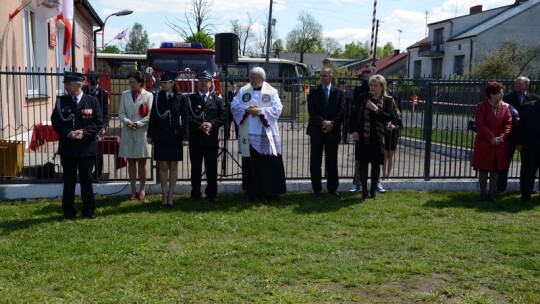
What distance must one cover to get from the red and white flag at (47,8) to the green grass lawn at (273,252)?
5.18m

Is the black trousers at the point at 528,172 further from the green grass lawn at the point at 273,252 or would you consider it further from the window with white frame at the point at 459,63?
the window with white frame at the point at 459,63

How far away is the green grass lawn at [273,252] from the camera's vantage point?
4.59 meters

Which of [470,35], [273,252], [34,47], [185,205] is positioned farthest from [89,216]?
[470,35]

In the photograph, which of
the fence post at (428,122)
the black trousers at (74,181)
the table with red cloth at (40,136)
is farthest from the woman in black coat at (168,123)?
the fence post at (428,122)

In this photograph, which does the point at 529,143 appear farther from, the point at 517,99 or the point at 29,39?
the point at 29,39

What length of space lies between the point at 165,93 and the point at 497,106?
15.5 ft

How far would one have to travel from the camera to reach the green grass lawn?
4590 mm

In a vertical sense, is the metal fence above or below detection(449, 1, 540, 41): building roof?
below

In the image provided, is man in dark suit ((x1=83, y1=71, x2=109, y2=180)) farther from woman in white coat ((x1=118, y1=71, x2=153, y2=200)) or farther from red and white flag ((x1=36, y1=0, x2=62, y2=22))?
red and white flag ((x1=36, y1=0, x2=62, y2=22))

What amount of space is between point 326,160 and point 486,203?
242 centimetres

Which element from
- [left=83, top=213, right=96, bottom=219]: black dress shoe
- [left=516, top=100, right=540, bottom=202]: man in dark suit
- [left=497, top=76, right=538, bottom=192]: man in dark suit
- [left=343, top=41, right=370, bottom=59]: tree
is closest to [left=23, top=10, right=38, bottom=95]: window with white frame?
[left=83, top=213, right=96, bottom=219]: black dress shoe

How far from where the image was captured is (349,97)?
29.5ft

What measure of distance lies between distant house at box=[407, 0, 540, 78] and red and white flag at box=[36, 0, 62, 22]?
3697cm

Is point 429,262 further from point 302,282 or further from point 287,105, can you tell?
point 287,105
